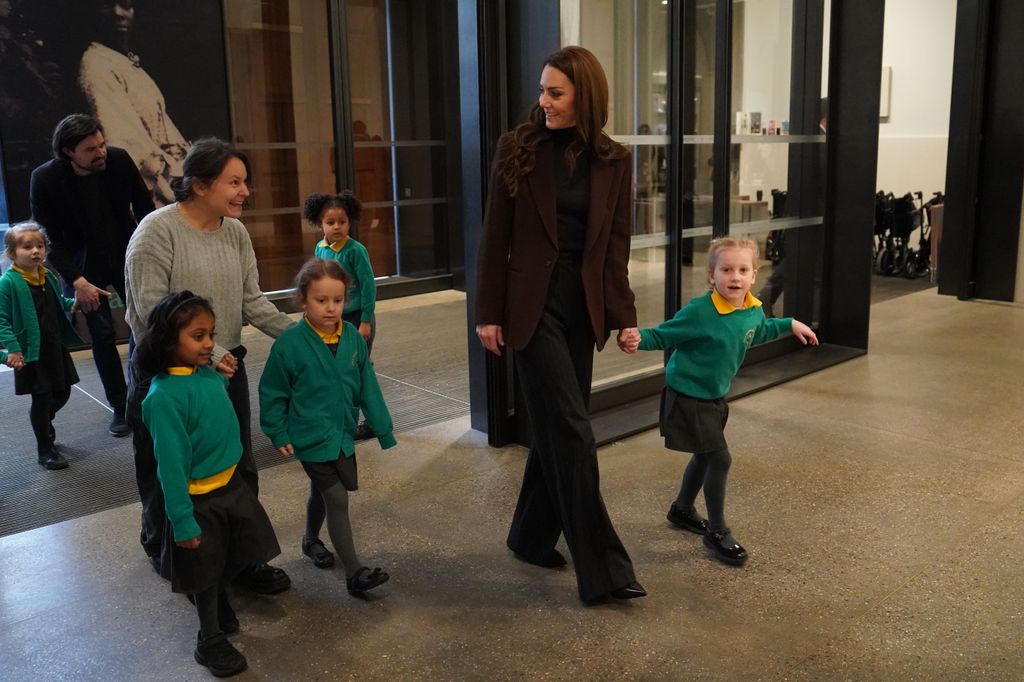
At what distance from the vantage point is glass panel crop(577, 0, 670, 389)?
475cm

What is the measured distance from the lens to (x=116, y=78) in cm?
695

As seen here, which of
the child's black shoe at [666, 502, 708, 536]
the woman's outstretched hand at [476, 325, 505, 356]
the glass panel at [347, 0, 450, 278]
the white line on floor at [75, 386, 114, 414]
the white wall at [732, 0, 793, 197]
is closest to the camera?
the woman's outstretched hand at [476, 325, 505, 356]

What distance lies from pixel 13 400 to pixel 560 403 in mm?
4167

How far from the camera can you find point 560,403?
9.55ft

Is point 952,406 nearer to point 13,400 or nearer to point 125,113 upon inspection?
point 13,400

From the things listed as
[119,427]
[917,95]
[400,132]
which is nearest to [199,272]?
[119,427]

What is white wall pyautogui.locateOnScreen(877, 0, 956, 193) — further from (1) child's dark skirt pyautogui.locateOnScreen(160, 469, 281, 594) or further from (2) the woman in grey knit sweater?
(1) child's dark skirt pyautogui.locateOnScreen(160, 469, 281, 594)

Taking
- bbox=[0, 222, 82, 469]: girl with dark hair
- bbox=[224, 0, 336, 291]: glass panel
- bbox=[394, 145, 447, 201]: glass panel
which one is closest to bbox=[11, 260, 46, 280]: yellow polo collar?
bbox=[0, 222, 82, 469]: girl with dark hair

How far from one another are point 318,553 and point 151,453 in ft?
2.22

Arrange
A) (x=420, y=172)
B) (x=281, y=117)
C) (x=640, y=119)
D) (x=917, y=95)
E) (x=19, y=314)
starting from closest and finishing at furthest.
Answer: (x=19, y=314)
(x=640, y=119)
(x=281, y=117)
(x=420, y=172)
(x=917, y=95)

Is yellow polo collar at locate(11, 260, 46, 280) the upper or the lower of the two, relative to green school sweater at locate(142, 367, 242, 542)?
upper

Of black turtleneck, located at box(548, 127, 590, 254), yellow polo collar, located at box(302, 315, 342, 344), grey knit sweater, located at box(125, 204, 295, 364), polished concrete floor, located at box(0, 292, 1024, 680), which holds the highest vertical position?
black turtleneck, located at box(548, 127, 590, 254)

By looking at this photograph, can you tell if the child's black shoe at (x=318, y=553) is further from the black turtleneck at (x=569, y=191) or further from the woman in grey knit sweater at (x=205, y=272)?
the black turtleneck at (x=569, y=191)

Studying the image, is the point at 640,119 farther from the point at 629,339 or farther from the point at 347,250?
the point at 629,339
